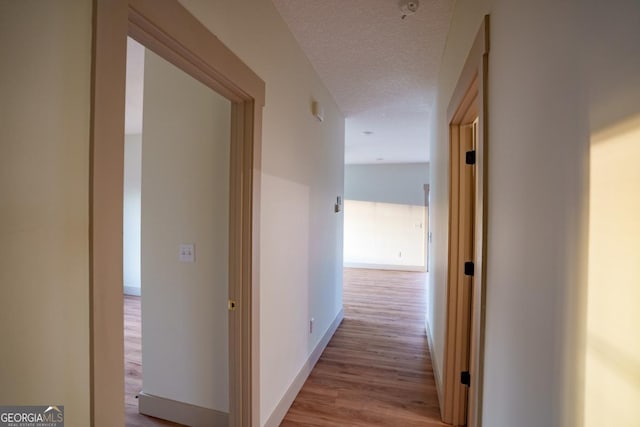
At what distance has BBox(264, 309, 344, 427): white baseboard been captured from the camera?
1.83 m

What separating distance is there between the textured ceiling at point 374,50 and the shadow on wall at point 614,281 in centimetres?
158

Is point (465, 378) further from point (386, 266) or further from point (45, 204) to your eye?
point (386, 266)

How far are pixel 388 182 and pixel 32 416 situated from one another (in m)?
7.11

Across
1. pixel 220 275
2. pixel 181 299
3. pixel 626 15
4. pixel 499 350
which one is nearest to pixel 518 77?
pixel 626 15

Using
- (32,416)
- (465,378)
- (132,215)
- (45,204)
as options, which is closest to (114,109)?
(45,204)

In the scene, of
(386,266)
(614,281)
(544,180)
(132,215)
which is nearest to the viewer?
(614,281)

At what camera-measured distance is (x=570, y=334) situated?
0.54m

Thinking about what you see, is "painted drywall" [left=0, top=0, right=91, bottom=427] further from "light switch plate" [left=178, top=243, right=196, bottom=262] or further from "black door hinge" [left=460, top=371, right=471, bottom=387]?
"black door hinge" [left=460, top=371, right=471, bottom=387]

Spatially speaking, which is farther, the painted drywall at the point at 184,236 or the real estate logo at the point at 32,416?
the painted drywall at the point at 184,236

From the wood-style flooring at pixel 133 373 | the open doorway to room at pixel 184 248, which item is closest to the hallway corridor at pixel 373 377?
the open doorway to room at pixel 184 248

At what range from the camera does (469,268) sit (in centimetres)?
181

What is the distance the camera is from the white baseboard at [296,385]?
1.83 meters

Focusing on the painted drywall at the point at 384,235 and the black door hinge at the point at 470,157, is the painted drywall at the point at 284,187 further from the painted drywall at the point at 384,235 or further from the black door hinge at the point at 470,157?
the painted drywall at the point at 384,235

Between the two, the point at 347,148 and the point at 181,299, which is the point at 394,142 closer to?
the point at 347,148
